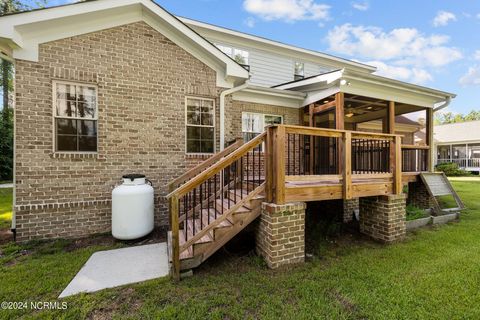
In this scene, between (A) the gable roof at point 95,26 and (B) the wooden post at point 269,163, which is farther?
(A) the gable roof at point 95,26

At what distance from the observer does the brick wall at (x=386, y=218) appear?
4242mm

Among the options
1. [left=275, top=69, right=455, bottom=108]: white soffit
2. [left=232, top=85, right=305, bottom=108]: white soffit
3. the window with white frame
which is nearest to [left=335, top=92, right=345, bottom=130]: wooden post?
[left=275, top=69, right=455, bottom=108]: white soffit

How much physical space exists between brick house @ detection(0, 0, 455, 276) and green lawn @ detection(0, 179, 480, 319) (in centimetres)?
60

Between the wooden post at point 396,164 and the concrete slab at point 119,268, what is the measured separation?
4.60m

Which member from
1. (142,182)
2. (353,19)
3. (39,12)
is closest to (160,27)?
(39,12)

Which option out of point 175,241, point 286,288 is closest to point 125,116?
point 175,241

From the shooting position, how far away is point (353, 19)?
13500 millimetres

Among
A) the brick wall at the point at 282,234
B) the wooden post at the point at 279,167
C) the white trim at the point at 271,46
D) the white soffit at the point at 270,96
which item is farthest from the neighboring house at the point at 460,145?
the wooden post at the point at 279,167

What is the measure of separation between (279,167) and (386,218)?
8.75 feet

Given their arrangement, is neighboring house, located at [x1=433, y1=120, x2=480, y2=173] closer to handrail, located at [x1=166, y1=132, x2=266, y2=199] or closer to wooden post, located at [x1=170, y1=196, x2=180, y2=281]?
handrail, located at [x1=166, y1=132, x2=266, y2=199]

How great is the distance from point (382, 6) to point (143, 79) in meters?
12.4

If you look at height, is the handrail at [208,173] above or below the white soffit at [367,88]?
below

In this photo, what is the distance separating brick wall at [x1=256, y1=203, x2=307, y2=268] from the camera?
3.26 metres

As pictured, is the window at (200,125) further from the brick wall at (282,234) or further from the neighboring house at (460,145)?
the neighboring house at (460,145)
